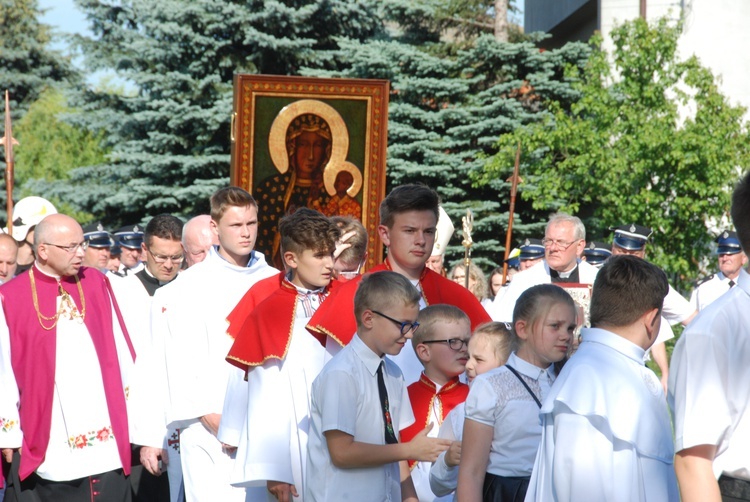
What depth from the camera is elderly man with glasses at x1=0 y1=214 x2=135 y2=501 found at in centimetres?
668

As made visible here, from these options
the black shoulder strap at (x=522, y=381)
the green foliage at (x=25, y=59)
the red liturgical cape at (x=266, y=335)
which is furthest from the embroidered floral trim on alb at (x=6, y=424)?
the green foliage at (x=25, y=59)

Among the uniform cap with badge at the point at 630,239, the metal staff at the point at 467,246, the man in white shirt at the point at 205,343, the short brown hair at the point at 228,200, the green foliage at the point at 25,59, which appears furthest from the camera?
the green foliage at the point at 25,59

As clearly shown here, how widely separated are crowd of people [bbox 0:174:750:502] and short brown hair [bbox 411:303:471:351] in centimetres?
1

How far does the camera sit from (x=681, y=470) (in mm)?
3020

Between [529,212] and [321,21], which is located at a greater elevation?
[321,21]

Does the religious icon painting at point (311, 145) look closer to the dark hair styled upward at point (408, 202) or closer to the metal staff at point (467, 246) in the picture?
the metal staff at point (467, 246)

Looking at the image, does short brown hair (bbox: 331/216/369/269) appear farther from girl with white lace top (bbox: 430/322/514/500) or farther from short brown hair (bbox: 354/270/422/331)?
short brown hair (bbox: 354/270/422/331)

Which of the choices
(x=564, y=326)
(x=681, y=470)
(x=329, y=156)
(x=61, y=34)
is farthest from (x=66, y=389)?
(x=61, y=34)

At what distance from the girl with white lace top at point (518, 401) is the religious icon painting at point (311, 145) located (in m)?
8.12

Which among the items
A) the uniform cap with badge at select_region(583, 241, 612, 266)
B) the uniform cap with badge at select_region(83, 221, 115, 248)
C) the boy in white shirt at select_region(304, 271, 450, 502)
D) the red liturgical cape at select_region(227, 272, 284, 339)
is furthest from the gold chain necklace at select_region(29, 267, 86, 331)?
the uniform cap with badge at select_region(583, 241, 612, 266)

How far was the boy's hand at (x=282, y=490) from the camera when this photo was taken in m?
5.23

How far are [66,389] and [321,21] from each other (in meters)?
19.1

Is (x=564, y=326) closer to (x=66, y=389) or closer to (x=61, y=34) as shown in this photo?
(x=66, y=389)

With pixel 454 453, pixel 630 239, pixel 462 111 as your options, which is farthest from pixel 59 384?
pixel 462 111
